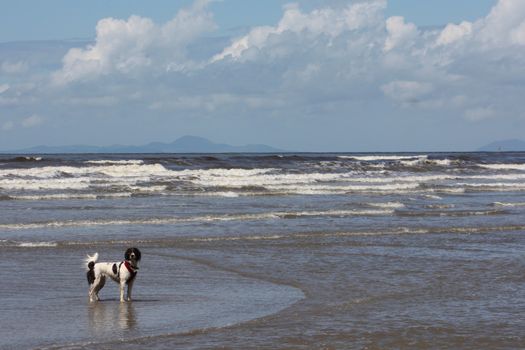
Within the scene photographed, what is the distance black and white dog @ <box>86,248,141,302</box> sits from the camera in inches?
400

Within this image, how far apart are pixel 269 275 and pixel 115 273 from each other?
2707mm

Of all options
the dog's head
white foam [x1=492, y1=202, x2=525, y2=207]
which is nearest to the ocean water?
white foam [x1=492, y1=202, x2=525, y2=207]

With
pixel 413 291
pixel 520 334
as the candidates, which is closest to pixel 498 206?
pixel 413 291

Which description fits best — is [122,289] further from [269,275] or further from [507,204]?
[507,204]

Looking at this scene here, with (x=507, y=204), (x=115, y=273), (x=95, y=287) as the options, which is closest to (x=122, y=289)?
(x=115, y=273)

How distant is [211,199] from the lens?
1081 inches

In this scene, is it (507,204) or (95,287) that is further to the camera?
(507,204)

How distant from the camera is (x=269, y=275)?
39.8 feet

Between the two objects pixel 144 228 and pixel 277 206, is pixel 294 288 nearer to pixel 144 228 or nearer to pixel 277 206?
pixel 144 228

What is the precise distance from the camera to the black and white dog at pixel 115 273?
10.2 metres

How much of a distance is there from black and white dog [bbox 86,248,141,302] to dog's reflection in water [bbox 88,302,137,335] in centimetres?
19

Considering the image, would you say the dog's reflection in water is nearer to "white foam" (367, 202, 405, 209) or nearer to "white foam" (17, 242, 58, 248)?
"white foam" (17, 242, 58, 248)

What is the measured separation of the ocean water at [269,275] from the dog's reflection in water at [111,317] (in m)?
0.02

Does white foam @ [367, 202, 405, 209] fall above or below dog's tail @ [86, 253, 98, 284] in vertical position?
below
